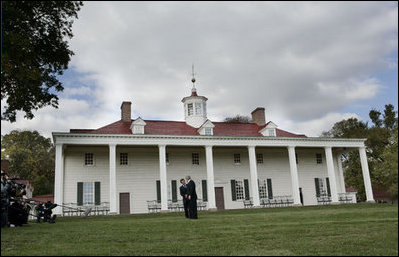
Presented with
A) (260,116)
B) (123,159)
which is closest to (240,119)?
(260,116)

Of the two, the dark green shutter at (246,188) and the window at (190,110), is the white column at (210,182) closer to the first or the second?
Answer: the dark green shutter at (246,188)

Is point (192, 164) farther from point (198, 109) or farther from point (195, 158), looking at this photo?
point (198, 109)

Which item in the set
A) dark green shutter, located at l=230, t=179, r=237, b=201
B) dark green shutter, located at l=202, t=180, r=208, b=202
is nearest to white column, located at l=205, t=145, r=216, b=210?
dark green shutter, located at l=202, t=180, r=208, b=202

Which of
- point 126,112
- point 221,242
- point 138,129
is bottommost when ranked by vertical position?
point 221,242

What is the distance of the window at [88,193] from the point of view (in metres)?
27.4

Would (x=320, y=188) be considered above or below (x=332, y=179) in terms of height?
below

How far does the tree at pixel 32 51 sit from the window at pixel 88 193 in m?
11.8

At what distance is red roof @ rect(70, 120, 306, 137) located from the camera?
29.1 metres

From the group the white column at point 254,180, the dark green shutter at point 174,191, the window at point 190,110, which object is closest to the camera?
the white column at point 254,180

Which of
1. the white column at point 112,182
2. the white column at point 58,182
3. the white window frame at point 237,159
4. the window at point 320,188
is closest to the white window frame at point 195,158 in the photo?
the white window frame at point 237,159

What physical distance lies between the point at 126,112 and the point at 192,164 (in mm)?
7557

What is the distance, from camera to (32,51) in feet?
47.7

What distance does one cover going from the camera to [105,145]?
2761 cm

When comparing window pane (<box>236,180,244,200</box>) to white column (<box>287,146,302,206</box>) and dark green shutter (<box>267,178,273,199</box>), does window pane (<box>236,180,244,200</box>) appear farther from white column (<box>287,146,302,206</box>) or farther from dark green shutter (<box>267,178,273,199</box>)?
white column (<box>287,146,302,206</box>)
